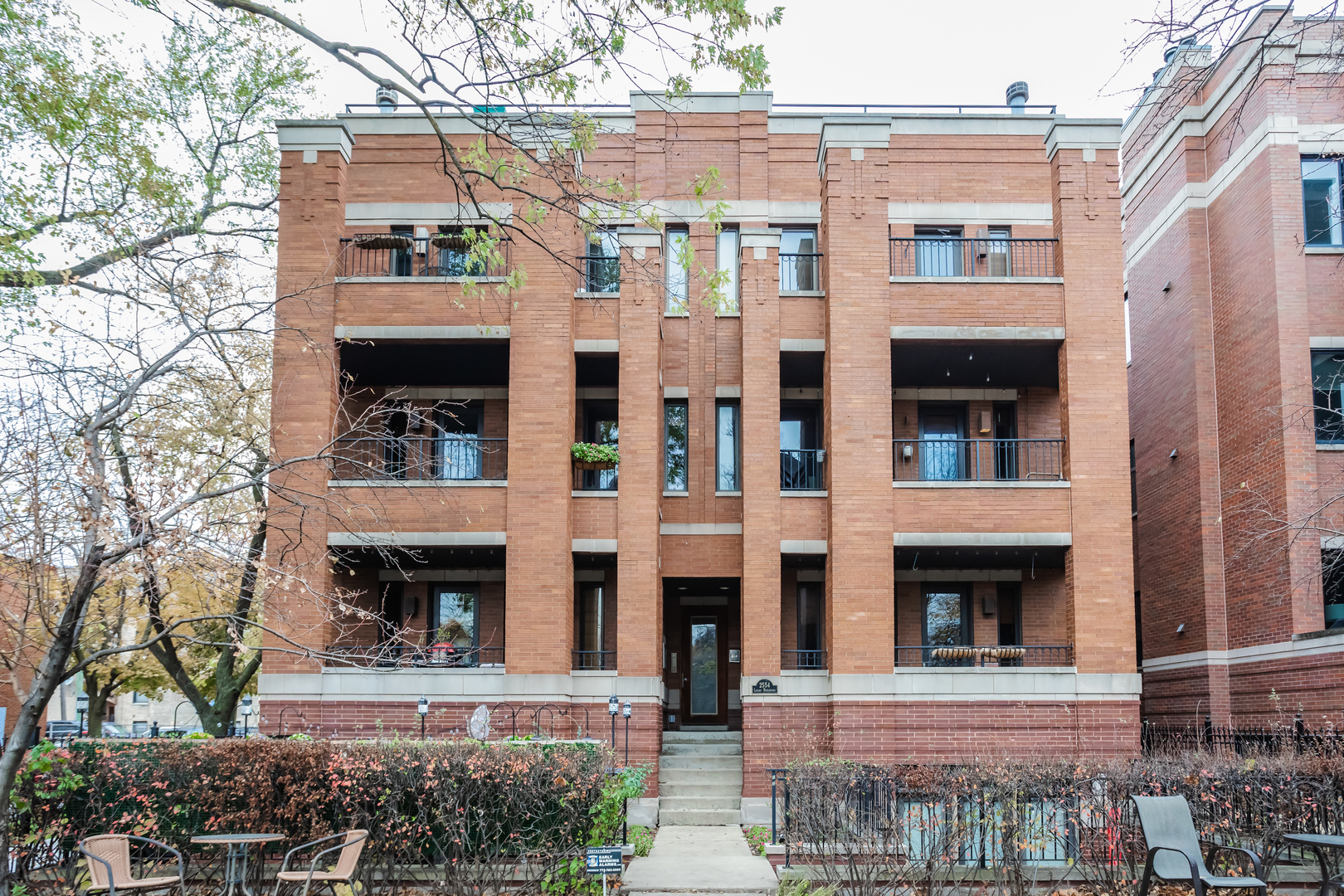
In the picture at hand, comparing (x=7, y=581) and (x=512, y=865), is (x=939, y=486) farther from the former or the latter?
(x=7, y=581)

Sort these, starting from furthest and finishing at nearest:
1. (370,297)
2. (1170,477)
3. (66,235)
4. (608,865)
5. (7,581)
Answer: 1. (1170,477)
2. (370,297)
3. (66,235)
4. (7,581)
5. (608,865)

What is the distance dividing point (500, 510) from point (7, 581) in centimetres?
834

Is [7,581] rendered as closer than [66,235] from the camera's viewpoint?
Yes

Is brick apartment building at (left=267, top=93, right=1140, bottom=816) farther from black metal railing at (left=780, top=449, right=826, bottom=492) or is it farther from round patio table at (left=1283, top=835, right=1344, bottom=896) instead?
round patio table at (left=1283, top=835, right=1344, bottom=896)

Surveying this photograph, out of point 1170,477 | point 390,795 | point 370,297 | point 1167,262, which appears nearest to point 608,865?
point 390,795

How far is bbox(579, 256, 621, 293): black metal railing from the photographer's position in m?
19.3

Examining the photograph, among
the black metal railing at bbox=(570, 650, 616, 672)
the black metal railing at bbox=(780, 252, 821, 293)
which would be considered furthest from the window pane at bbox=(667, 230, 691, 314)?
the black metal railing at bbox=(570, 650, 616, 672)

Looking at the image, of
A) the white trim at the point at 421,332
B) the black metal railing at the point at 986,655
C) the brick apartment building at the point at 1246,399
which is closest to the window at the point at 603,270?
the white trim at the point at 421,332

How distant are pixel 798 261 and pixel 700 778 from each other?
9866mm

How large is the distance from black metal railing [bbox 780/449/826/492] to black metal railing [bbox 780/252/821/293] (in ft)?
10.5

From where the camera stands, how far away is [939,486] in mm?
18625

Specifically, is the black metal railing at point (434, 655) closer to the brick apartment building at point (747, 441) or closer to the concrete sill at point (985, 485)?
the brick apartment building at point (747, 441)

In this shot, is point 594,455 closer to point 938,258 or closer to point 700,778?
point 700,778

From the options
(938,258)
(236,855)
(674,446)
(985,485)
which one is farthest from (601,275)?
(236,855)
